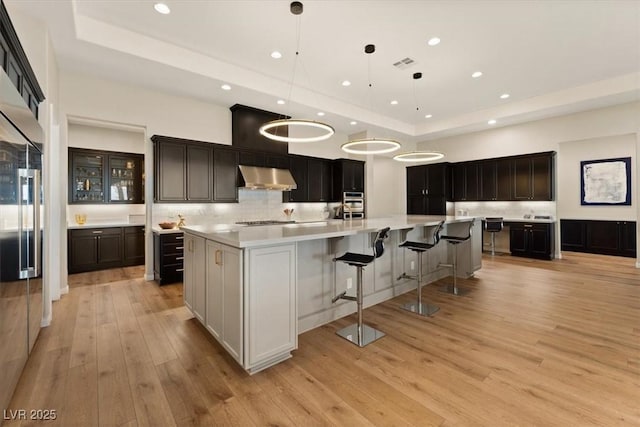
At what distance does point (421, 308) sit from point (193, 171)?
172 inches

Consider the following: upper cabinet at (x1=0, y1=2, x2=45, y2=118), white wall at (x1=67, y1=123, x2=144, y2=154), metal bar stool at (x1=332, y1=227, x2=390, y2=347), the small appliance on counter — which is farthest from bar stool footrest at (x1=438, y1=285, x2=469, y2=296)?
white wall at (x1=67, y1=123, x2=144, y2=154)

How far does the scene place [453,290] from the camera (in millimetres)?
4180

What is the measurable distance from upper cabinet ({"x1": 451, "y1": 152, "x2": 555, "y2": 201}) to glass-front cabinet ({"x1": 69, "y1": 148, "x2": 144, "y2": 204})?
8.35 m

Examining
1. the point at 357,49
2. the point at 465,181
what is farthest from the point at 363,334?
the point at 465,181

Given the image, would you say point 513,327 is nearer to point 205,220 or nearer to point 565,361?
point 565,361

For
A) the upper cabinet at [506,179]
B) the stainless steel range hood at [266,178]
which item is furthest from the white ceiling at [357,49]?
the stainless steel range hood at [266,178]

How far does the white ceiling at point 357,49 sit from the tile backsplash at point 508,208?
221cm

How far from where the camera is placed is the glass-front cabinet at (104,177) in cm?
577

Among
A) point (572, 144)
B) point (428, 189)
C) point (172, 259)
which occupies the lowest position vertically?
point (172, 259)

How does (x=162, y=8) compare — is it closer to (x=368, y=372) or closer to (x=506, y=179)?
(x=368, y=372)

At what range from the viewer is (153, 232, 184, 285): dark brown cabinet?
4.55 meters

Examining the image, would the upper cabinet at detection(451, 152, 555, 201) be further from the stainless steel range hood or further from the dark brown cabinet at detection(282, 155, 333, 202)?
the stainless steel range hood

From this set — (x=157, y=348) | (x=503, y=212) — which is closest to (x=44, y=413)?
(x=157, y=348)

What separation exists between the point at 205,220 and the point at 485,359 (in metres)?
4.95
